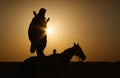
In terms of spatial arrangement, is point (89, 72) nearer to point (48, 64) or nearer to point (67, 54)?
point (67, 54)

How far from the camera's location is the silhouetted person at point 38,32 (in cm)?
1261

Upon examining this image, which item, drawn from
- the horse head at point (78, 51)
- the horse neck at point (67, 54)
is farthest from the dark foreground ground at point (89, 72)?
the horse neck at point (67, 54)

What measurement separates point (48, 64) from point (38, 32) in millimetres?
1346

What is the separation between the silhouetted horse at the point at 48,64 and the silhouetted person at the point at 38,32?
1.10ft

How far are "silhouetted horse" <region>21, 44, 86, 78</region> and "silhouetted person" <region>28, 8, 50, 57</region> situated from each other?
0.34m

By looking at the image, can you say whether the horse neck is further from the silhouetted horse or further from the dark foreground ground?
the dark foreground ground

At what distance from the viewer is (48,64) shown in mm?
12625

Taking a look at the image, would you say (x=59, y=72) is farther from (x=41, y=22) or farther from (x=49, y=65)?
(x=41, y=22)

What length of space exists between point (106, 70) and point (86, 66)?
188 centimetres

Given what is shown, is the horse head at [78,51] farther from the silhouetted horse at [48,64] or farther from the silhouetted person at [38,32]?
the silhouetted person at [38,32]

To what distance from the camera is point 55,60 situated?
12562mm

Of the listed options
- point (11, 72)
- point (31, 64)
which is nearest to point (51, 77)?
point (11, 72)

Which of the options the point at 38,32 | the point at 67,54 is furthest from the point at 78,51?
the point at 38,32

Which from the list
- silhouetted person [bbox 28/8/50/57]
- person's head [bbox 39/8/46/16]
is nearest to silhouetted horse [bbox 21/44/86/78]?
silhouetted person [bbox 28/8/50/57]
